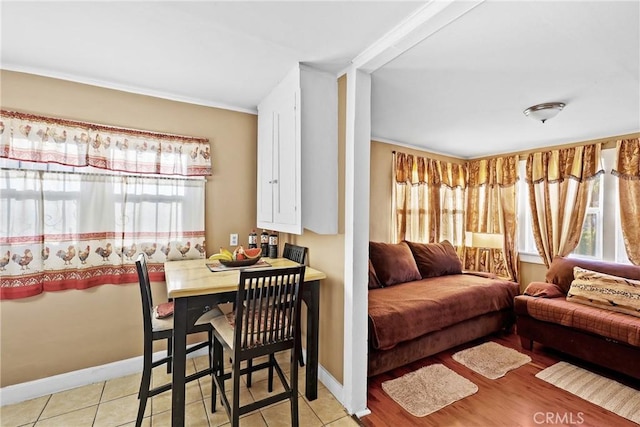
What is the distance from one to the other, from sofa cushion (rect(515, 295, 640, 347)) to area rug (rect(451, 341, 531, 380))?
0.41 m

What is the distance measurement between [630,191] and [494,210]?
1.46 meters

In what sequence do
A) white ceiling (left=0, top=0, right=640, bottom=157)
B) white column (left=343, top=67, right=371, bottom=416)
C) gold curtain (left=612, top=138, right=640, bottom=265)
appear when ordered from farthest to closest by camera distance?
1. gold curtain (left=612, top=138, right=640, bottom=265)
2. white column (left=343, top=67, right=371, bottom=416)
3. white ceiling (left=0, top=0, right=640, bottom=157)

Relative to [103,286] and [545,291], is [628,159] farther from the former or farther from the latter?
[103,286]

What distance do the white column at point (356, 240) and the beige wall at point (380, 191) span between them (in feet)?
6.09

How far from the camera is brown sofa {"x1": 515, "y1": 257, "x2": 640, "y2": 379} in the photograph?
2.32 m

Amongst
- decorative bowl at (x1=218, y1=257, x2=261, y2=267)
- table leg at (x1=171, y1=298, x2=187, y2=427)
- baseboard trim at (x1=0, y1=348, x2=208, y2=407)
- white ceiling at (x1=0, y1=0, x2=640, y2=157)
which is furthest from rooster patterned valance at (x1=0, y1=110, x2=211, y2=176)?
baseboard trim at (x1=0, y1=348, x2=208, y2=407)

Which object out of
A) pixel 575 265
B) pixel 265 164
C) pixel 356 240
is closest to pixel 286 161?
pixel 265 164

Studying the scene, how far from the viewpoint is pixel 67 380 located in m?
2.17

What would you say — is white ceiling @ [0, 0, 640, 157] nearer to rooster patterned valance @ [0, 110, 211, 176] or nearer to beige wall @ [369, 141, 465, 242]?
rooster patterned valance @ [0, 110, 211, 176]

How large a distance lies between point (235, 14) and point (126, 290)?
220 cm

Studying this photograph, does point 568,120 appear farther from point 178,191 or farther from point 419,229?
point 178,191

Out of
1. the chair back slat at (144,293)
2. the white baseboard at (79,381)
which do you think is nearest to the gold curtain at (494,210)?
the white baseboard at (79,381)

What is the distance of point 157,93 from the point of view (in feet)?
8.19

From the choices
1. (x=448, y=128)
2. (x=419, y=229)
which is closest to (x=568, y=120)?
(x=448, y=128)
